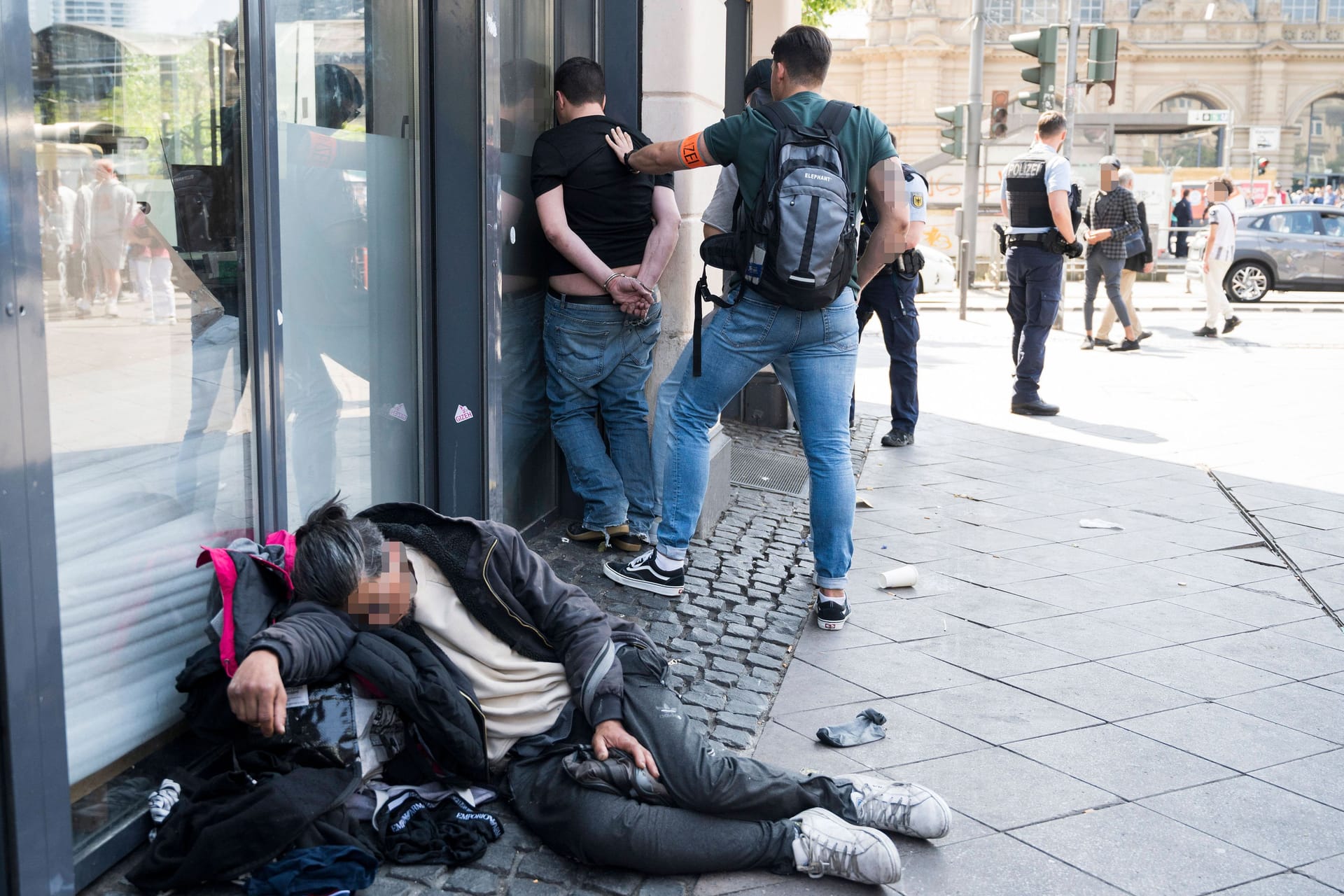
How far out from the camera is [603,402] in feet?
18.0

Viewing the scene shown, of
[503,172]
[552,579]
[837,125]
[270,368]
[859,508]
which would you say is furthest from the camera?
[859,508]

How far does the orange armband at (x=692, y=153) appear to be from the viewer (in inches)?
182

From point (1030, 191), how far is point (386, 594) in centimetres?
707

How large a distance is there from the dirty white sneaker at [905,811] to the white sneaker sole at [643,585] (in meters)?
1.82

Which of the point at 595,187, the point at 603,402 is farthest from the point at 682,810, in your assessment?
the point at 595,187

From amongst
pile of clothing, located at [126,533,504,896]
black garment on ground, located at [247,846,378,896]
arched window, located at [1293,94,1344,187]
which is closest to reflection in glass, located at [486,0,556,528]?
pile of clothing, located at [126,533,504,896]

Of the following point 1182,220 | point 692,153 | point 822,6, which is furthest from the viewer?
point 1182,220

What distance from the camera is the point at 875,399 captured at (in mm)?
10562

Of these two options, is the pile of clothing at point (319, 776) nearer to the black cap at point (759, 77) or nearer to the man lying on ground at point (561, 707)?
the man lying on ground at point (561, 707)

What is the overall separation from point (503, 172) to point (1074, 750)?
3052 millimetres

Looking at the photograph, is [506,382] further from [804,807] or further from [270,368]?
[804,807]

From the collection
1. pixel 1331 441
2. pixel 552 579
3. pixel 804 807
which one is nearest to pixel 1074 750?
pixel 804 807

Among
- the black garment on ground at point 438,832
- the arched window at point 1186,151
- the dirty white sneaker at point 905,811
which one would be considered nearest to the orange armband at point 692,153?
the dirty white sneaker at point 905,811

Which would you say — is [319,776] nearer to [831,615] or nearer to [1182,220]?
[831,615]
